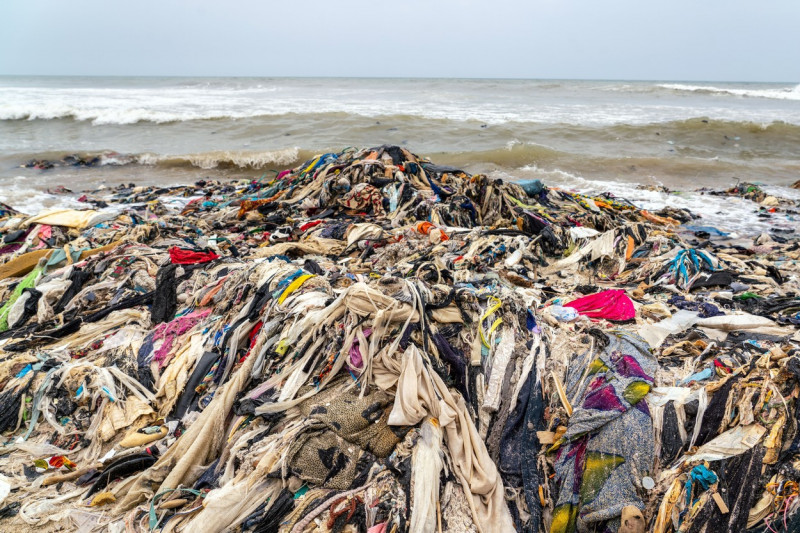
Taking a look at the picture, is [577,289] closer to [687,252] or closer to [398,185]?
[687,252]

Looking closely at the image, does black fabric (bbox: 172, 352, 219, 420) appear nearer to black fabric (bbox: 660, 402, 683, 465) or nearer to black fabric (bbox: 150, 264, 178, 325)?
black fabric (bbox: 150, 264, 178, 325)

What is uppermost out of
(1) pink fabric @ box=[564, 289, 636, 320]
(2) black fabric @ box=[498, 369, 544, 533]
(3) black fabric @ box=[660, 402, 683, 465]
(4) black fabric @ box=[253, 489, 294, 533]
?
(1) pink fabric @ box=[564, 289, 636, 320]

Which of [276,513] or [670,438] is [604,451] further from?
[276,513]

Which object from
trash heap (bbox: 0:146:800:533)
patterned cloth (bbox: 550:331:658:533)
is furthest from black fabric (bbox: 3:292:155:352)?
patterned cloth (bbox: 550:331:658:533)

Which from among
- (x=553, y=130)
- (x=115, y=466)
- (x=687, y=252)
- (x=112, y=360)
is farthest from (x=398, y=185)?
(x=553, y=130)

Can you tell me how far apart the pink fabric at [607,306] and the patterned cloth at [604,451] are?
76 cm

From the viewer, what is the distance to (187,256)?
14.8 feet

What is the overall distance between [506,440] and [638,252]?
3808mm

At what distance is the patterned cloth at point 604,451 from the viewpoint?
213 cm

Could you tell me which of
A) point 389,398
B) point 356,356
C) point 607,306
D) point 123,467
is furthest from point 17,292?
point 607,306

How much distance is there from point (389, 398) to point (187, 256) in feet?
9.90

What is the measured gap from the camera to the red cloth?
4430 millimetres

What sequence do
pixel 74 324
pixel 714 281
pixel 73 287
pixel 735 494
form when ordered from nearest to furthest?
pixel 735 494 < pixel 74 324 < pixel 73 287 < pixel 714 281

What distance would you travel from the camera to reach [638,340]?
287 cm
